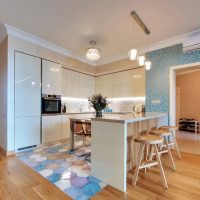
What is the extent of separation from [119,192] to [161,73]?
3.12 meters

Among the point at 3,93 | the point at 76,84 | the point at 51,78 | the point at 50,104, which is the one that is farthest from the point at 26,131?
the point at 76,84

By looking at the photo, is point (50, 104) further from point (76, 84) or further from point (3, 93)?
point (76, 84)

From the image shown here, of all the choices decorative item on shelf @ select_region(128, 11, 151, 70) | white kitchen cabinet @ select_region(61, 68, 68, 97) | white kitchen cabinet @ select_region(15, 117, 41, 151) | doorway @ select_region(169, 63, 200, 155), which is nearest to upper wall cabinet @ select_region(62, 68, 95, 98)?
white kitchen cabinet @ select_region(61, 68, 68, 97)

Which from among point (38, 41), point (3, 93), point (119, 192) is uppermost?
point (38, 41)

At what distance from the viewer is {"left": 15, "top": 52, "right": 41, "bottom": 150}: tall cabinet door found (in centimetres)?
314

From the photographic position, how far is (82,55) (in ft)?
15.5

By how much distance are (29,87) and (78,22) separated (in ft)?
6.18

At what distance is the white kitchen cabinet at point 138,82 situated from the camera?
4.19 meters

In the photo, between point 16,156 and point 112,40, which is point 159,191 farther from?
point 112,40

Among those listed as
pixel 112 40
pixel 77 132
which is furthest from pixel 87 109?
pixel 112 40

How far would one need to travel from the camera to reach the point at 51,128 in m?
3.77

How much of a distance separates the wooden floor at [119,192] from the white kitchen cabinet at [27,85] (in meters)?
1.30

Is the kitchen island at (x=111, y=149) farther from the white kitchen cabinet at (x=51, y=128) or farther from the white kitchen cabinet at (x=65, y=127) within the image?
the white kitchen cabinet at (x=65, y=127)

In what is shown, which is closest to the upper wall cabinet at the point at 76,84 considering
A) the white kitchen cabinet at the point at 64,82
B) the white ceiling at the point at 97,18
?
the white kitchen cabinet at the point at 64,82
